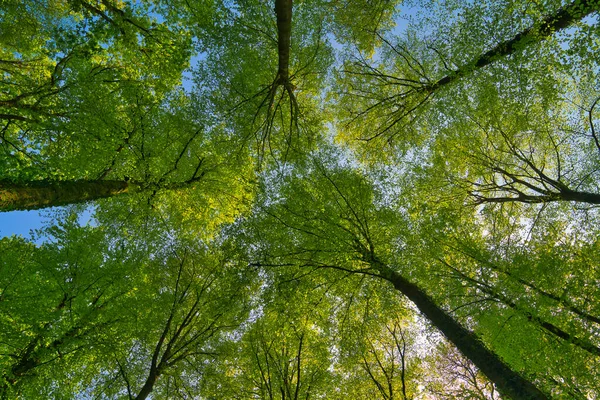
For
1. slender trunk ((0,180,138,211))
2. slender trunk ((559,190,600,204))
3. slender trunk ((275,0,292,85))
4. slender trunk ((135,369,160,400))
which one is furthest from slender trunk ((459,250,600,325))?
slender trunk ((0,180,138,211))

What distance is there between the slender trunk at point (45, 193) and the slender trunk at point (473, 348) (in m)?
7.70

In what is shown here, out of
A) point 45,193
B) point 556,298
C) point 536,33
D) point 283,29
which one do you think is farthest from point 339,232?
point 45,193

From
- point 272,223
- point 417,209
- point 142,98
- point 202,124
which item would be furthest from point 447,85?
point 142,98

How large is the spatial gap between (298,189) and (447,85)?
5253 mm

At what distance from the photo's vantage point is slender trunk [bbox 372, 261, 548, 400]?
4.85 m

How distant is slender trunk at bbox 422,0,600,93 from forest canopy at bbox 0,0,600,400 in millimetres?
50

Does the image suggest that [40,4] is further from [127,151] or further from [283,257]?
[283,257]

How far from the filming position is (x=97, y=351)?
7.98 meters

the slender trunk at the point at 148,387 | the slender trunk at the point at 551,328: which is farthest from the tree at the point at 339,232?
the slender trunk at the point at 148,387

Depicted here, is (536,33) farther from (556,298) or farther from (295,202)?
(295,202)

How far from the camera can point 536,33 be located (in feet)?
22.1

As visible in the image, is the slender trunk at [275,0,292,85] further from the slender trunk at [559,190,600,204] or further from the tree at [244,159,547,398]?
the slender trunk at [559,190,600,204]

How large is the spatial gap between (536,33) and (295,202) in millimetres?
7105

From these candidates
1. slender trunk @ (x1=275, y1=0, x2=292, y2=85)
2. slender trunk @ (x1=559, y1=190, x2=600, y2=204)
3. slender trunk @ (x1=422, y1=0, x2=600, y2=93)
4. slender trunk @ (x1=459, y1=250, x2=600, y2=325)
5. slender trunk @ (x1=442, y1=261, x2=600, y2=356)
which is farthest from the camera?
slender trunk @ (x1=559, y1=190, x2=600, y2=204)
